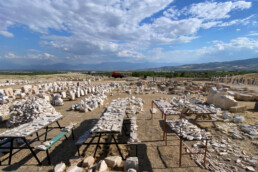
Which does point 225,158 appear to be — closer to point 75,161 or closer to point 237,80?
point 75,161

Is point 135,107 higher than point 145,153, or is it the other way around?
point 135,107

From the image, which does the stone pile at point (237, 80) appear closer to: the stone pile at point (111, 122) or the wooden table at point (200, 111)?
the wooden table at point (200, 111)

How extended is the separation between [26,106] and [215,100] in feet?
43.2

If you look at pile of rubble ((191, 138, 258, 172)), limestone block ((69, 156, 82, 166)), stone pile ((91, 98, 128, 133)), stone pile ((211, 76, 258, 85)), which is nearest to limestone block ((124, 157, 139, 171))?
stone pile ((91, 98, 128, 133))

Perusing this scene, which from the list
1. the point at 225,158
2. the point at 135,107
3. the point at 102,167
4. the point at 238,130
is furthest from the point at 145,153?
the point at 135,107

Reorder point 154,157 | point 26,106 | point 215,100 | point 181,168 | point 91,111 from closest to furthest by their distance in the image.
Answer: point 181,168
point 154,157
point 26,106
point 91,111
point 215,100

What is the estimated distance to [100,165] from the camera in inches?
143

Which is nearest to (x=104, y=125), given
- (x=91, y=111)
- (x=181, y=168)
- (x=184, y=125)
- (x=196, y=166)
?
(x=181, y=168)

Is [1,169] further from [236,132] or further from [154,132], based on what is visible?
[236,132]

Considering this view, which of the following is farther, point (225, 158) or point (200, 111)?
point (200, 111)

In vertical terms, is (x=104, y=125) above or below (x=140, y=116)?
above

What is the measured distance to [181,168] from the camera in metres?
4.07

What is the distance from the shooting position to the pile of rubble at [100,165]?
367 centimetres

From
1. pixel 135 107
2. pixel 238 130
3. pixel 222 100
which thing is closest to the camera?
pixel 238 130
